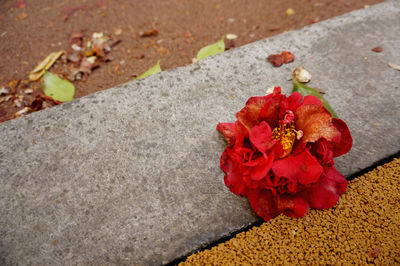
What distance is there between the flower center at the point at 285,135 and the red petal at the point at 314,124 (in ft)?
0.09

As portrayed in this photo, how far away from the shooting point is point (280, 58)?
5.36 ft

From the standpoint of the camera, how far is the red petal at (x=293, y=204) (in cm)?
106

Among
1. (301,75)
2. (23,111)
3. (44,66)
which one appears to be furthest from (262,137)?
(44,66)

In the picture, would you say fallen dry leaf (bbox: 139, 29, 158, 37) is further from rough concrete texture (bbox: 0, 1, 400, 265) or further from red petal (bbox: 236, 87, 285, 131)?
red petal (bbox: 236, 87, 285, 131)

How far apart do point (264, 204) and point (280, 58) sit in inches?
37.4

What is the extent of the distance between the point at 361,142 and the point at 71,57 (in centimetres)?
208

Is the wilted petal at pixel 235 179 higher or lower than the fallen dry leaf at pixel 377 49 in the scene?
lower

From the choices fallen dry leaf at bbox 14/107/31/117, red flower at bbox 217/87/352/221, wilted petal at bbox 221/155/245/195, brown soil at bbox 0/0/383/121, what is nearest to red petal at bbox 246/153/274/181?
red flower at bbox 217/87/352/221

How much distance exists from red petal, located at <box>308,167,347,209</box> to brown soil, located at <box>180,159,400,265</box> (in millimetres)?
93

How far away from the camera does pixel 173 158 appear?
4.26ft

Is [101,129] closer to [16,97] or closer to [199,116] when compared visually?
[199,116]

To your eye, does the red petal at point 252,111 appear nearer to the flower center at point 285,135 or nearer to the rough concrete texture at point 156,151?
the flower center at point 285,135

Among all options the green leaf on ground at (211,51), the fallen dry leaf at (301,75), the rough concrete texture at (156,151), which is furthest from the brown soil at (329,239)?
the green leaf on ground at (211,51)

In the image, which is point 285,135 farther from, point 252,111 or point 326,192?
point 326,192
